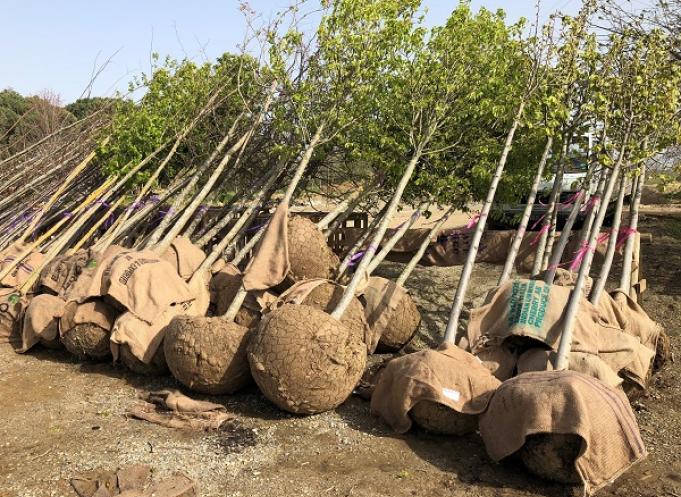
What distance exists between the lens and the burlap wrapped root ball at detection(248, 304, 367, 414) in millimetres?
4676

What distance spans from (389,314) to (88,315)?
8.83 ft

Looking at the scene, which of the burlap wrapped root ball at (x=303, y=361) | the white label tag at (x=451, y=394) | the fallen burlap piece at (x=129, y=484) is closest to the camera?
the fallen burlap piece at (x=129, y=484)

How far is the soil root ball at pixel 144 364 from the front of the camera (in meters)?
5.66

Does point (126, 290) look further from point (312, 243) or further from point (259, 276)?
point (312, 243)

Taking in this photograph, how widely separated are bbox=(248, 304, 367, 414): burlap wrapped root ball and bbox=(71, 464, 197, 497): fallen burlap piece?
101cm

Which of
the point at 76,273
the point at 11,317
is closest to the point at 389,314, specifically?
the point at 76,273

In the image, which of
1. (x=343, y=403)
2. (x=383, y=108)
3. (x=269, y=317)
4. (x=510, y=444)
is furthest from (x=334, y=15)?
(x=510, y=444)

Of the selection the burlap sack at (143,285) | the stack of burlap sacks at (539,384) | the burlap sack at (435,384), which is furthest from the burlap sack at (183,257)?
the burlap sack at (435,384)

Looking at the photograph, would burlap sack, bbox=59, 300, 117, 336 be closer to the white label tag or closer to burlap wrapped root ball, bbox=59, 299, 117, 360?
burlap wrapped root ball, bbox=59, 299, 117, 360

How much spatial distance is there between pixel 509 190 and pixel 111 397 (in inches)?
175

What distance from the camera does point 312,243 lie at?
20.0 ft

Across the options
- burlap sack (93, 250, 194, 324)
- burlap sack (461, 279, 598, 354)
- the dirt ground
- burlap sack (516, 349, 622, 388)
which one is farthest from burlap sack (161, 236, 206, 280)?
burlap sack (516, 349, 622, 388)

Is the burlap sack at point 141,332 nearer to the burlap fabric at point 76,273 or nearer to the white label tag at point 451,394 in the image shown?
the burlap fabric at point 76,273

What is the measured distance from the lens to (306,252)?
605cm
